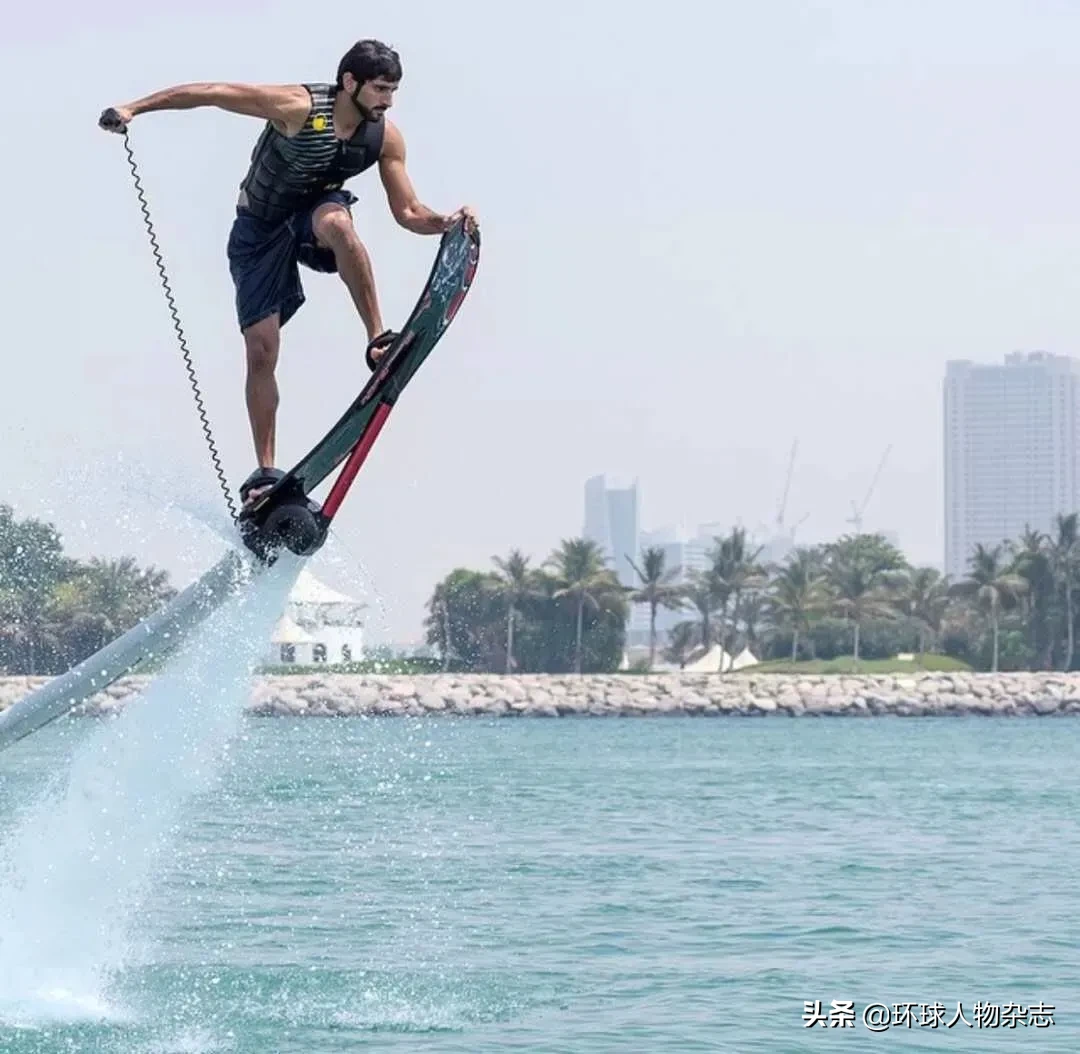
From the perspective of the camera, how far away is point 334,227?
1270 cm

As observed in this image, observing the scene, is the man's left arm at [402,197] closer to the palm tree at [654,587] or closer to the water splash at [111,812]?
the water splash at [111,812]

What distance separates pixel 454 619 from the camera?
13475cm

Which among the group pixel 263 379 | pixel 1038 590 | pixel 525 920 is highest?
pixel 1038 590

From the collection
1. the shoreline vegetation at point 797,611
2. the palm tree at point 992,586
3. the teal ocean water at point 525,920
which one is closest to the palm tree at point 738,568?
the shoreline vegetation at point 797,611

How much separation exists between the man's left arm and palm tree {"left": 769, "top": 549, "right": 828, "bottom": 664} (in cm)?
12009

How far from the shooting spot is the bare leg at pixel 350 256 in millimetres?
12680

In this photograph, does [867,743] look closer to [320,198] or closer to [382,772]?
[382,772]

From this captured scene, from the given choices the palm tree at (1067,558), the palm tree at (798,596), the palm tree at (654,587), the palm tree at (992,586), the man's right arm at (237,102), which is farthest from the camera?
the palm tree at (1067,558)

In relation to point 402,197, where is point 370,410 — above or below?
below

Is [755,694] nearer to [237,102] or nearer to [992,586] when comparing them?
[992,586]

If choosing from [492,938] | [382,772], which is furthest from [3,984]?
[382,772]

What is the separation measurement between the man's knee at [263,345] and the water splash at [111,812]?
1.12 meters

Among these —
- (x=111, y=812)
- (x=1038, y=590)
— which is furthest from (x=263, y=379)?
(x=1038, y=590)

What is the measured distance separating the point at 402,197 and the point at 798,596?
120m
